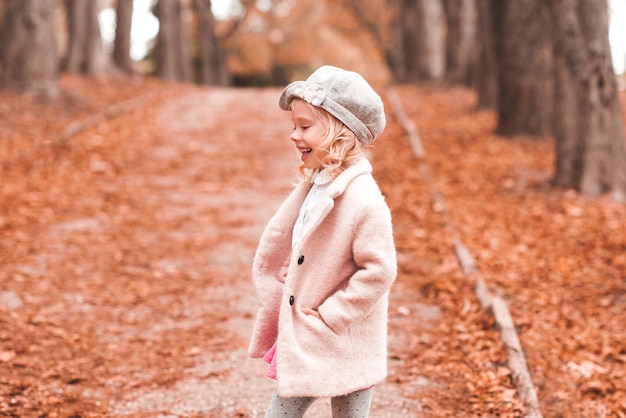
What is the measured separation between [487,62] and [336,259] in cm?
1202

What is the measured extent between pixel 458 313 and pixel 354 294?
10.2 feet

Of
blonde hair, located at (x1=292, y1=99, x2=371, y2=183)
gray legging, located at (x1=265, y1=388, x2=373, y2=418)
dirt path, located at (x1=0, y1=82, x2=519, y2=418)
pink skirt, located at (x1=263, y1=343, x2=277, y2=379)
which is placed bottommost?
dirt path, located at (x1=0, y1=82, x2=519, y2=418)

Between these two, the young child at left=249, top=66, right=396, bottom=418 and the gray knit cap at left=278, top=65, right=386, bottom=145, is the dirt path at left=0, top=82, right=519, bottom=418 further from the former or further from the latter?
the gray knit cap at left=278, top=65, right=386, bottom=145

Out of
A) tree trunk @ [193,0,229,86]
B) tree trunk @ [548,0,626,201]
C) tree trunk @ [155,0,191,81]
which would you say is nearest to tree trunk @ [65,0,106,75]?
tree trunk @ [155,0,191,81]

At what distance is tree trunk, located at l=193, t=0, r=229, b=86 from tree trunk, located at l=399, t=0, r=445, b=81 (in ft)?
28.6

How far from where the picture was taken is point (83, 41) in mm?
17766

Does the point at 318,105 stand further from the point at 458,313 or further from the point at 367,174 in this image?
the point at 458,313

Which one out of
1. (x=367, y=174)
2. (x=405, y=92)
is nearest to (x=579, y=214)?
(x=367, y=174)

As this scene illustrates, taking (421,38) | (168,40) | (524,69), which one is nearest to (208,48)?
(168,40)

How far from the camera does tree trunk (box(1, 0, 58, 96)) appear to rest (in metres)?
11.6

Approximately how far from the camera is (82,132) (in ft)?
36.9

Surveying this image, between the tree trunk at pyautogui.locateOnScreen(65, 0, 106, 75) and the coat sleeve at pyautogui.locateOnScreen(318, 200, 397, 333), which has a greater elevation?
the tree trunk at pyautogui.locateOnScreen(65, 0, 106, 75)

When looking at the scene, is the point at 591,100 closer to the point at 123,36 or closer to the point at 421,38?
the point at 421,38

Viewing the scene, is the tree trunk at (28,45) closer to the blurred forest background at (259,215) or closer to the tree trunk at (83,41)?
the blurred forest background at (259,215)
